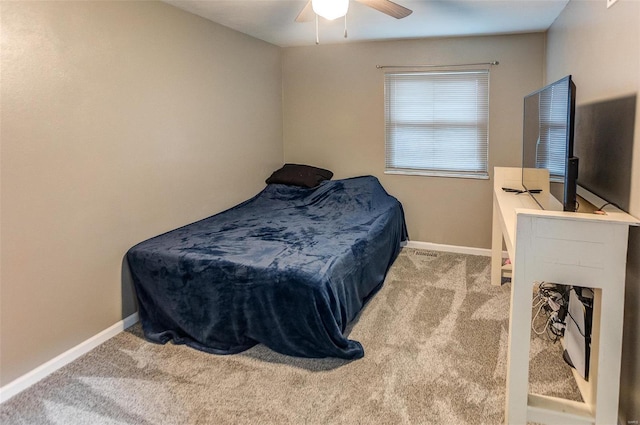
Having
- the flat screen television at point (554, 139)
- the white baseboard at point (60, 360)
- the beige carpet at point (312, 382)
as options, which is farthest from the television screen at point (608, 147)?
the white baseboard at point (60, 360)

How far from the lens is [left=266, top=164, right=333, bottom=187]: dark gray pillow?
4.50 m

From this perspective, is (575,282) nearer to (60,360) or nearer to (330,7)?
(330,7)

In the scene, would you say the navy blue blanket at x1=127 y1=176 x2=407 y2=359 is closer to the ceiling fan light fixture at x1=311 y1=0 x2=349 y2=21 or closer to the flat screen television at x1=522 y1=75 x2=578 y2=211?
the flat screen television at x1=522 y1=75 x2=578 y2=211

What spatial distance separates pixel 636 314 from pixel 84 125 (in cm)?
286

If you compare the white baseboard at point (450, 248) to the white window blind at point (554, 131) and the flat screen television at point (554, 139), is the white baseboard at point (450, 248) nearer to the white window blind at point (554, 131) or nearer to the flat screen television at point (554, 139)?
the flat screen television at point (554, 139)

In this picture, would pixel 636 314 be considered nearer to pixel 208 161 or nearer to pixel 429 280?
pixel 429 280

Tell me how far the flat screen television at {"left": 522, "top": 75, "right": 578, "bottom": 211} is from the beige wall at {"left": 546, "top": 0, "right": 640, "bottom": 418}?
211 millimetres

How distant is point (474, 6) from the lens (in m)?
3.10

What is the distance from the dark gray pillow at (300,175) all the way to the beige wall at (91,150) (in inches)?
34.6

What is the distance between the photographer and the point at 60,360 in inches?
97.6

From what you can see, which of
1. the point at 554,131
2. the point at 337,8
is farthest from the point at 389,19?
the point at 554,131

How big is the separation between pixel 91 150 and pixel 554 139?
8.29 feet

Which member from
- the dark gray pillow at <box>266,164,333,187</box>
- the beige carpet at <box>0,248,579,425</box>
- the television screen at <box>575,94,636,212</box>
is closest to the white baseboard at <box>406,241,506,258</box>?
the dark gray pillow at <box>266,164,333,187</box>

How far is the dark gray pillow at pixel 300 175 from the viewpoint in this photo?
14.8 ft
